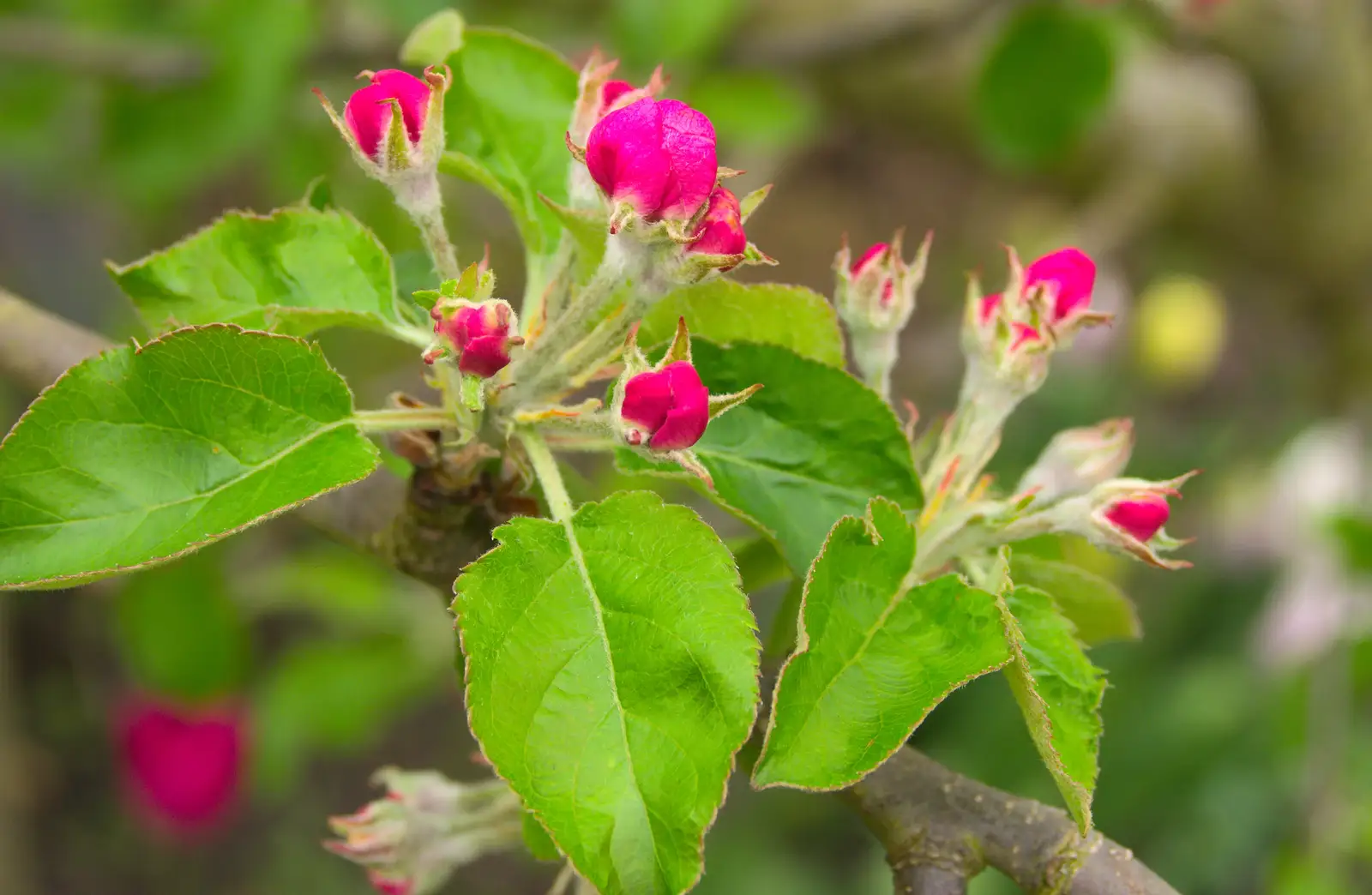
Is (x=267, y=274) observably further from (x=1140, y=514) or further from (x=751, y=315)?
(x=1140, y=514)

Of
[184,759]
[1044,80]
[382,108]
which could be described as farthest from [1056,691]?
[184,759]

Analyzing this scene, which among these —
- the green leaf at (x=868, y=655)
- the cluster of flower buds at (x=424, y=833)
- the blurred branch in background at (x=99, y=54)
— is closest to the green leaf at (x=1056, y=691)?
the green leaf at (x=868, y=655)

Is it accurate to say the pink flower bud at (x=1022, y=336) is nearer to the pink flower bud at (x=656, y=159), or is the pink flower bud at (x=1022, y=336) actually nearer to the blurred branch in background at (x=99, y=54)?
the pink flower bud at (x=656, y=159)

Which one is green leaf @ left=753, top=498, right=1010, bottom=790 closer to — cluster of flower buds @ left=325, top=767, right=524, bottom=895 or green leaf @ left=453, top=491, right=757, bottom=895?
green leaf @ left=453, top=491, right=757, bottom=895

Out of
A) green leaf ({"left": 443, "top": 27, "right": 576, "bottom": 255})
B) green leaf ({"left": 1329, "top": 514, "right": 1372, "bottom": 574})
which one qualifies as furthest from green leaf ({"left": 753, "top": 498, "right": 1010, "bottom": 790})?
green leaf ({"left": 1329, "top": 514, "right": 1372, "bottom": 574})

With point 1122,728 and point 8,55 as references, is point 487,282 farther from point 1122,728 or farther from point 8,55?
point 1122,728
